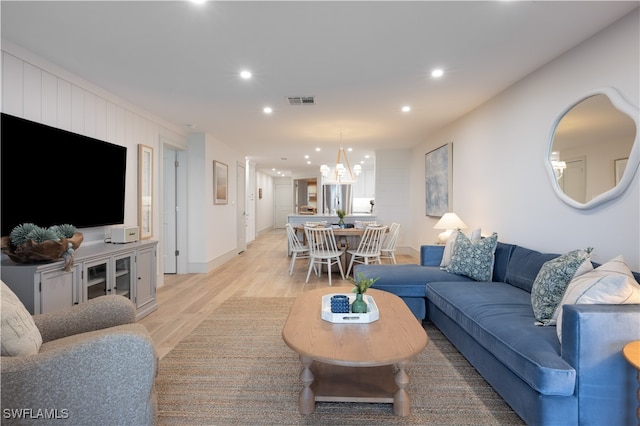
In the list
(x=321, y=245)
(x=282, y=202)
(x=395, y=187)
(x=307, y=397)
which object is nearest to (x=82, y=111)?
(x=307, y=397)

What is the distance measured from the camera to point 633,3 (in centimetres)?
201

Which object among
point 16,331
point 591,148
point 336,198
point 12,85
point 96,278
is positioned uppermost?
point 12,85

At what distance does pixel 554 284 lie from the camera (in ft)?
6.69

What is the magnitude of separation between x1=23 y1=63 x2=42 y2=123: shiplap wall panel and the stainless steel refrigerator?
9044 millimetres

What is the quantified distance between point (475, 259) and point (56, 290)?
3663 mm

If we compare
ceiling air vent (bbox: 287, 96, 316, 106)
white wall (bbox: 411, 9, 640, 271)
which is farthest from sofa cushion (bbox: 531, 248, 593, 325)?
ceiling air vent (bbox: 287, 96, 316, 106)

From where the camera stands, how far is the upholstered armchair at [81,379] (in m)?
1.22

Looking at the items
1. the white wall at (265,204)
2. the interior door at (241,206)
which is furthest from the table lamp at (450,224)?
the white wall at (265,204)

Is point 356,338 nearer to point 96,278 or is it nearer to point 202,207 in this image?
point 96,278

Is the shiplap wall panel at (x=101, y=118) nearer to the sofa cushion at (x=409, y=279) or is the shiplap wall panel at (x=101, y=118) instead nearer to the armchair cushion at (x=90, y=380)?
the armchair cushion at (x=90, y=380)

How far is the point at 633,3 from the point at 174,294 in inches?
208

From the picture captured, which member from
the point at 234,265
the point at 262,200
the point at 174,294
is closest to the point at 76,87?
the point at 174,294

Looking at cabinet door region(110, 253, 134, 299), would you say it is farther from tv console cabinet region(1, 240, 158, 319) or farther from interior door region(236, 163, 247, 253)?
interior door region(236, 163, 247, 253)

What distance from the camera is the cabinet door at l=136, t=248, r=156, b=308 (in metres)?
3.43
